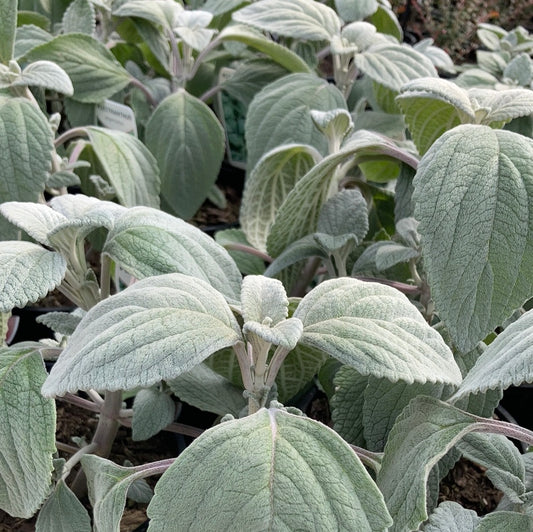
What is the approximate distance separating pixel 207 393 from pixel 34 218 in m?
0.23

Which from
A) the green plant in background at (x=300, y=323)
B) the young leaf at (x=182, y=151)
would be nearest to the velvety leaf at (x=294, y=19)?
the green plant in background at (x=300, y=323)

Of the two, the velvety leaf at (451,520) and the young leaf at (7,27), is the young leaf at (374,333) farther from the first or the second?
the young leaf at (7,27)

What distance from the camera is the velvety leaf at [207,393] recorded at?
74 cm

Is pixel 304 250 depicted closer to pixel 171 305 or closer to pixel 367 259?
pixel 367 259

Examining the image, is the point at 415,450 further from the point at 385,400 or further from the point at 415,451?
the point at 385,400

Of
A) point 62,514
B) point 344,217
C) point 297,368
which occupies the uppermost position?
point 344,217

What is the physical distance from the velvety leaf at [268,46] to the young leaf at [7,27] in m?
0.43

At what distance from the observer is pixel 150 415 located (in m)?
0.80

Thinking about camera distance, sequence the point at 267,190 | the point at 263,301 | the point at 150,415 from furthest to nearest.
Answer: the point at 267,190, the point at 150,415, the point at 263,301

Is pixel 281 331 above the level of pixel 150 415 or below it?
above

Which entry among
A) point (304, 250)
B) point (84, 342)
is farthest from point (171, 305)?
point (304, 250)

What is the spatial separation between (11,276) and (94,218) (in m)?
0.08

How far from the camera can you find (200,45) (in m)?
1.24

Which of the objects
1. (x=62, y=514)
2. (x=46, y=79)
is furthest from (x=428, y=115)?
(x=62, y=514)
